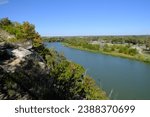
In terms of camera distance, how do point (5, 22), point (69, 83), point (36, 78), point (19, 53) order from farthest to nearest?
1. point (5, 22)
2. point (69, 83)
3. point (19, 53)
4. point (36, 78)

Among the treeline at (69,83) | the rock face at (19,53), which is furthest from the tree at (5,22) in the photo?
the rock face at (19,53)

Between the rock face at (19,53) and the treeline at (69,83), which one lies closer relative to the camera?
the rock face at (19,53)

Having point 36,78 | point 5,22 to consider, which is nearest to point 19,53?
point 36,78

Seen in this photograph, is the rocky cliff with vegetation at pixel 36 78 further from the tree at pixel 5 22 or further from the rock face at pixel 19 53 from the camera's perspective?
the tree at pixel 5 22

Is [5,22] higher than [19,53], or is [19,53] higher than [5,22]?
[5,22]

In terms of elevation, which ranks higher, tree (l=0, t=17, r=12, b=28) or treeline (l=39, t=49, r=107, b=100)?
tree (l=0, t=17, r=12, b=28)

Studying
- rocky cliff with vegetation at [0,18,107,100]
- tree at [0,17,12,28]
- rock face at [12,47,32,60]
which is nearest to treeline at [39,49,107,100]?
rocky cliff with vegetation at [0,18,107,100]

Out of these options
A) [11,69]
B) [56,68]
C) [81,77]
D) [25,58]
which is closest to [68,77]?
[56,68]

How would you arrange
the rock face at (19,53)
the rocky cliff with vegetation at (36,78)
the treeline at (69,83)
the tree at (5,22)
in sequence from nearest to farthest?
1. the rocky cliff with vegetation at (36,78)
2. the rock face at (19,53)
3. the treeline at (69,83)
4. the tree at (5,22)

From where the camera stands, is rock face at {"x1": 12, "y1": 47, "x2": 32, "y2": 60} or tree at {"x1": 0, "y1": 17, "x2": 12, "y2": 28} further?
tree at {"x1": 0, "y1": 17, "x2": 12, "y2": 28}

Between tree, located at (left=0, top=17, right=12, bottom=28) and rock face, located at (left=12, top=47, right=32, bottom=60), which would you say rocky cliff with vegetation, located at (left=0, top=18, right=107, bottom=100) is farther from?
tree, located at (left=0, top=17, right=12, bottom=28)

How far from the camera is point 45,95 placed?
12320 mm

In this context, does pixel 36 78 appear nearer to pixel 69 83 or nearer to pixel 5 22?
pixel 69 83

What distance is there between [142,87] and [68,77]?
1337 cm
